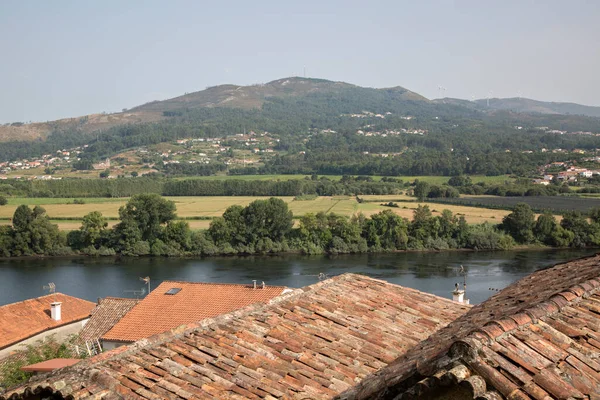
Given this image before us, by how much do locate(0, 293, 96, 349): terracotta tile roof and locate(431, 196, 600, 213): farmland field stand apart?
1419 inches

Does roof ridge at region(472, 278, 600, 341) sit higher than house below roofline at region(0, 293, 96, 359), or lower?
higher

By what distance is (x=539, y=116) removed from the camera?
183875mm

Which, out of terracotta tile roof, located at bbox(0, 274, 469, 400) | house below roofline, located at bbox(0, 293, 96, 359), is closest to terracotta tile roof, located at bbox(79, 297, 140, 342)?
house below roofline, located at bbox(0, 293, 96, 359)

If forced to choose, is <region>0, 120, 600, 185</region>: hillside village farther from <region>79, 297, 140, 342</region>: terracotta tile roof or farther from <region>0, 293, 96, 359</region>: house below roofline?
<region>0, 293, 96, 359</region>: house below roofline

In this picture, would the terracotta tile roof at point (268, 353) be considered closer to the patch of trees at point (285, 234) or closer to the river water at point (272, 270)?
the river water at point (272, 270)

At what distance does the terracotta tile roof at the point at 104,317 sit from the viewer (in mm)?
14812

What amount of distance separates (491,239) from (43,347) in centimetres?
3059

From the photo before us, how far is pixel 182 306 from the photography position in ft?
46.1

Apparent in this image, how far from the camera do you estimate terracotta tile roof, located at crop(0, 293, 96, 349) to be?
14.8 m

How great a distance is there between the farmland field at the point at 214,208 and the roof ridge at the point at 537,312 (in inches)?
1621

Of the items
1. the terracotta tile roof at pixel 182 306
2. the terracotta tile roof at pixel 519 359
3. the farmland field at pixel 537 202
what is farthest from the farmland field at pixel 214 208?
the terracotta tile roof at pixel 519 359

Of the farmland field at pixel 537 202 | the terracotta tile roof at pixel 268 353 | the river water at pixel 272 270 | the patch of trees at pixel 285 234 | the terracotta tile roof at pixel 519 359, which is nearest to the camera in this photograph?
the terracotta tile roof at pixel 519 359

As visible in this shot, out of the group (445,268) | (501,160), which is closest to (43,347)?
(445,268)

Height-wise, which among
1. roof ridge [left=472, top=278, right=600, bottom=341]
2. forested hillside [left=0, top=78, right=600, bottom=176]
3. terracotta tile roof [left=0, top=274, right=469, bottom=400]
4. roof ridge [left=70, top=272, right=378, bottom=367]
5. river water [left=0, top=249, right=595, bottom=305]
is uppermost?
roof ridge [left=472, top=278, right=600, bottom=341]
